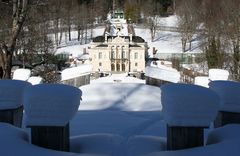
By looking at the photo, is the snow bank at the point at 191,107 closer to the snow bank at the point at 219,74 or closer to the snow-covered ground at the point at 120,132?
the snow-covered ground at the point at 120,132

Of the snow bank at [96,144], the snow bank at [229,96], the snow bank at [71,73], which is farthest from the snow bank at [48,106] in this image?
the snow bank at [71,73]

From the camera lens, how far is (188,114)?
5133 millimetres

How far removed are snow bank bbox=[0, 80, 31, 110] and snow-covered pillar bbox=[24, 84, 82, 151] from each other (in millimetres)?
863

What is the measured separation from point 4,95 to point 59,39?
41.0 m

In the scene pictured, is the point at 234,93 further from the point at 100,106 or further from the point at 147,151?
the point at 100,106

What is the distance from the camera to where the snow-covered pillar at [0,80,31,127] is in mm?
5992

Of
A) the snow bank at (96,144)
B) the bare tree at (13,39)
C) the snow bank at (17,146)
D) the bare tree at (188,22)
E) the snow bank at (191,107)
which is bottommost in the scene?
the snow bank at (96,144)

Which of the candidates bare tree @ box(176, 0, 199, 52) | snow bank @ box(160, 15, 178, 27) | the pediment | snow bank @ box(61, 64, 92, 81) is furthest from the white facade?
snow bank @ box(160, 15, 178, 27)

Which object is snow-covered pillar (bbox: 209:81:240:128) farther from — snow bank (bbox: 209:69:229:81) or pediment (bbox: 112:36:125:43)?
pediment (bbox: 112:36:125:43)

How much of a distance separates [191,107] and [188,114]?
9cm

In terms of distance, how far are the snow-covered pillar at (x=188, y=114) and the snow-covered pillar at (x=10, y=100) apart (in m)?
1.98

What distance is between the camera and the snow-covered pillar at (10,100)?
599cm

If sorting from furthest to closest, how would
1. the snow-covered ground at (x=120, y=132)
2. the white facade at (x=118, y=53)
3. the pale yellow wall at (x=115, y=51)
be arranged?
the white facade at (x=118, y=53), the pale yellow wall at (x=115, y=51), the snow-covered ground at (x=120, y=132)

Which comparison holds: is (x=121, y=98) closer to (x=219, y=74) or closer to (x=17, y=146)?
(x=219, y=74)
